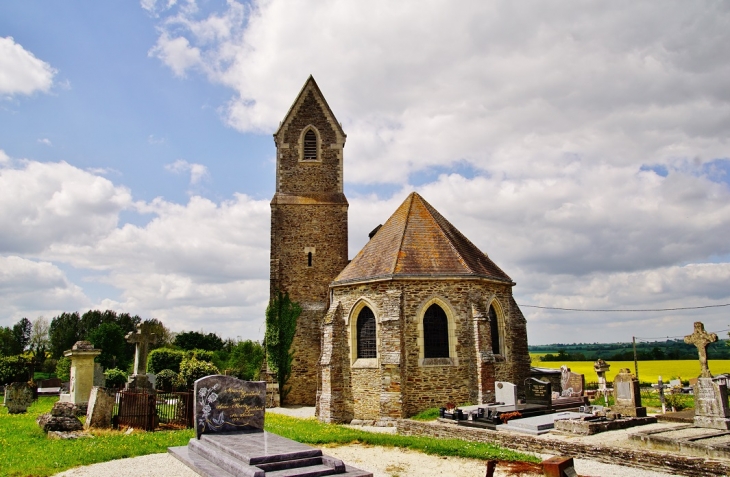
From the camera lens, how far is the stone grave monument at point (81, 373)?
16.6m

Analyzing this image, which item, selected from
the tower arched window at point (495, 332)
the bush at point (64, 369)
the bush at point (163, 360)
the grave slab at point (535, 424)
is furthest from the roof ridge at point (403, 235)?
the bush at point (64, 369)

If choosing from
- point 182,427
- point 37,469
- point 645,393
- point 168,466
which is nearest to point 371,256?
point 182,427

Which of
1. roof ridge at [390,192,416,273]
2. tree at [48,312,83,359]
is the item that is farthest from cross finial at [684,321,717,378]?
tree at [48,312,83,359]

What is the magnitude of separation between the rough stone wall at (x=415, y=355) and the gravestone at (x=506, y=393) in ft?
5.05

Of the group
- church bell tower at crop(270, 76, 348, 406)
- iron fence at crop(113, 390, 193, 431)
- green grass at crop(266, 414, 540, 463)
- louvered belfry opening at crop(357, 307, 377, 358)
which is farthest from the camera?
church bell tower at crop(270, 76, 348, 406)

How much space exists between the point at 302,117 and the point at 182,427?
17910 millimetres

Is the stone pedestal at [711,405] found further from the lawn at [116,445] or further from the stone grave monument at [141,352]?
the stone grave monument at [141,352]

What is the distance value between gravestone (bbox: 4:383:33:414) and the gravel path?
40.2 ft

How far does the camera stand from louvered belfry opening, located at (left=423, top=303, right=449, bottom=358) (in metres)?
18.3

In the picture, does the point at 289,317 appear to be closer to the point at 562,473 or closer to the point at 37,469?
the point at 37,469

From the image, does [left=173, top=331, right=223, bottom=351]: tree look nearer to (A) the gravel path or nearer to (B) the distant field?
(B) the distant field

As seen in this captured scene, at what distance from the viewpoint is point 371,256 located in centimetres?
2070

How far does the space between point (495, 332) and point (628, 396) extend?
5665mm

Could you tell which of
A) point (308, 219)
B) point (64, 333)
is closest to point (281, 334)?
point (308, 219)
